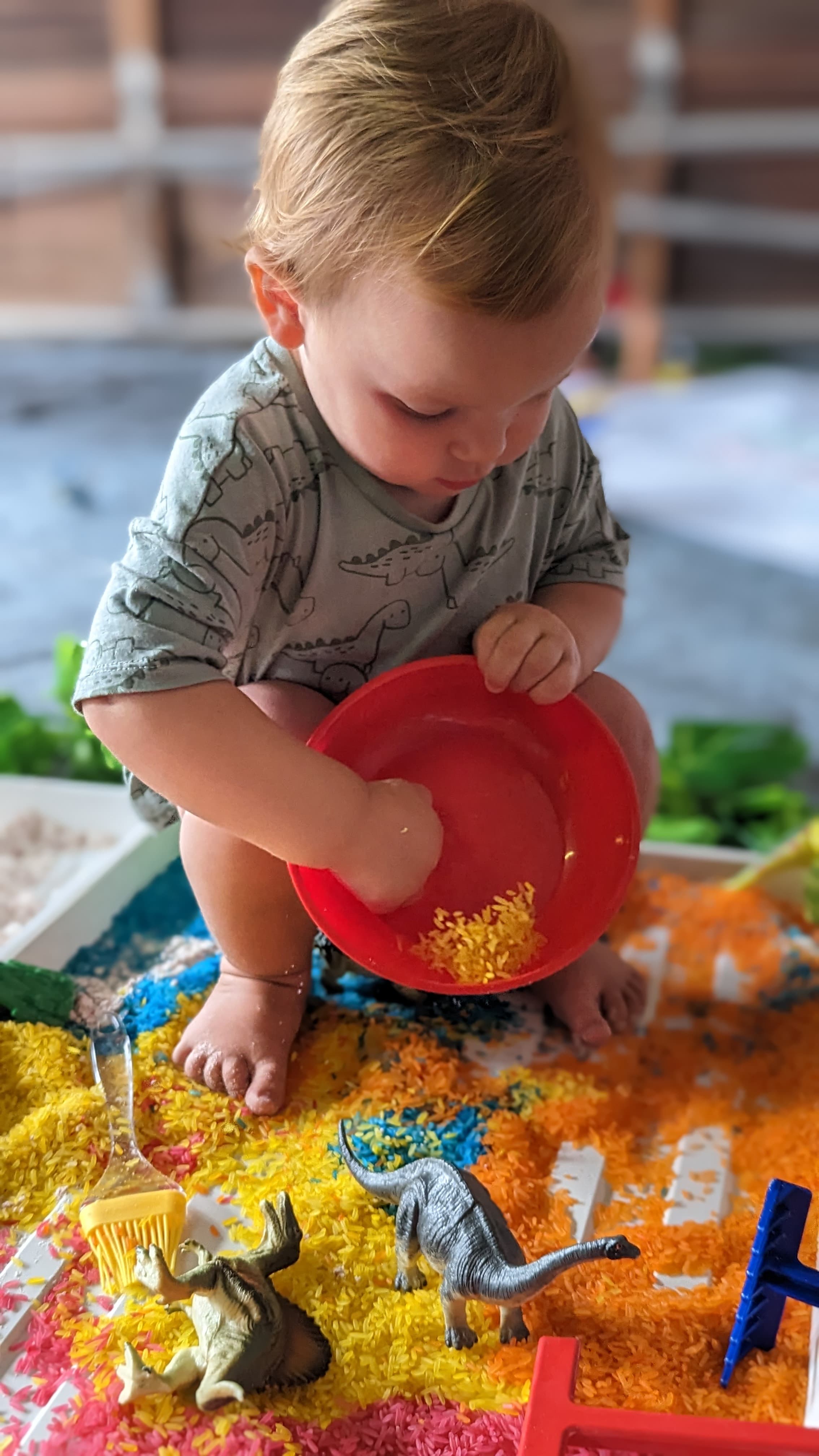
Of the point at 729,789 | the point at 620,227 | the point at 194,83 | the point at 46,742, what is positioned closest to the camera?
the point at 46,742

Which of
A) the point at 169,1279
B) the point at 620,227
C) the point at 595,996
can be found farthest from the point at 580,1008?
the point at 620,227

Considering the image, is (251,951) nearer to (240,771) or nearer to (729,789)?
(240,771)

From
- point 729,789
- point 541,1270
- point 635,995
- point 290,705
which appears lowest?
point 729,789

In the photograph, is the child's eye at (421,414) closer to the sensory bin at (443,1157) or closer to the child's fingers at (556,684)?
the child's fingers at (556,684)

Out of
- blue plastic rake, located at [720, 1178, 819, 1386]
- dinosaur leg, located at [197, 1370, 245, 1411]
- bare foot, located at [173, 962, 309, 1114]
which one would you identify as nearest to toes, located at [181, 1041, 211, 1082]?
bare foot, located at [173, 962, 309, 1114]

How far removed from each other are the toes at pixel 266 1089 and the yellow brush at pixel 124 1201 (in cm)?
6

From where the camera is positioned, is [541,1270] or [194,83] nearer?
[541,1270]

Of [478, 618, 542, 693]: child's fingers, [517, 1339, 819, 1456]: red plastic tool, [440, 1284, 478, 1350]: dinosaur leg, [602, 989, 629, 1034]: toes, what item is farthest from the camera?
[602, 989, 629, 1034]: toes

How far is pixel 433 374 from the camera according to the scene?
2.07 feet

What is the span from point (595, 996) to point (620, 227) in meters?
1.81

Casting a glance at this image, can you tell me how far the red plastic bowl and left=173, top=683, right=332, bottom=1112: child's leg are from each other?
1.7 inches

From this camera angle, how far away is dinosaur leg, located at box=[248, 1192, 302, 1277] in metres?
0.66

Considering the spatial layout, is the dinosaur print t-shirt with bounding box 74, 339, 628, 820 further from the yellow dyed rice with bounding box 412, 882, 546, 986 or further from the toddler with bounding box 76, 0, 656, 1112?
the yellow dyed rice with bounding box 412, 882, 546, 986

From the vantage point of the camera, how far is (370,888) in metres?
0.76
